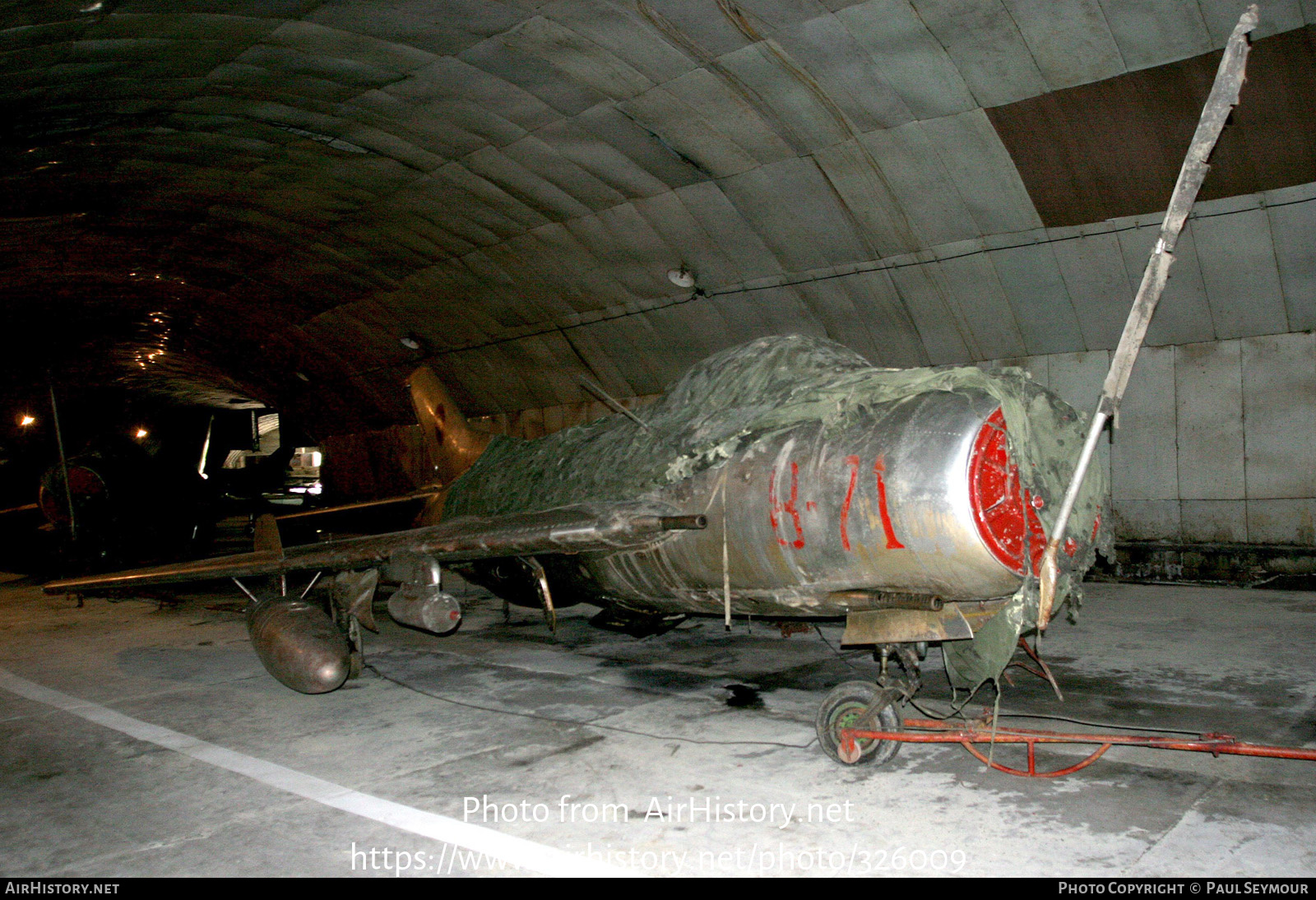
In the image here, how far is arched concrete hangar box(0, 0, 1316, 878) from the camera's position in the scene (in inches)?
190

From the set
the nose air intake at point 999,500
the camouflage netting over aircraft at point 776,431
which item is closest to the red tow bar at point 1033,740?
the camouflage netting over aircraft at point 776,431

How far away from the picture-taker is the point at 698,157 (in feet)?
41.4

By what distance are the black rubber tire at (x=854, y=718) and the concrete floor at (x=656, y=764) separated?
9 cm

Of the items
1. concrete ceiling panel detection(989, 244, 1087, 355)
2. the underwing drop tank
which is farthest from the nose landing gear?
concrete ceiling panel detection(989, 244, 1087, 355)

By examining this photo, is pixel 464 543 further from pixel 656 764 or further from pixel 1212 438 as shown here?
pixel 1212 438

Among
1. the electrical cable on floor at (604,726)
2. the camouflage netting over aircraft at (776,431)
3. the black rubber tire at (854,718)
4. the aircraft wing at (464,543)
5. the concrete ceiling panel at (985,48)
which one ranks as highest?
the concrete ceiling panel at (985,48)

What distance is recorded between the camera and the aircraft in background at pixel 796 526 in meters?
4.96

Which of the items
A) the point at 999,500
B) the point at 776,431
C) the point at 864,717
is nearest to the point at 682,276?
the point at 776,431

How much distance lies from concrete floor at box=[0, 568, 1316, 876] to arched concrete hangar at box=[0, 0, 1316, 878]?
1.6 inches

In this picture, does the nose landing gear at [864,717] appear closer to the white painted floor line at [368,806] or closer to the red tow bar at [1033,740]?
the red tow bar at [1033,740]

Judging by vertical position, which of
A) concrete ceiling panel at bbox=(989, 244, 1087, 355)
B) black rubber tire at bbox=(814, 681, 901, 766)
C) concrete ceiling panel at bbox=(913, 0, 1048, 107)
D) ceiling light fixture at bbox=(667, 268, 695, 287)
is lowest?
black rubber tire at bbox=(814, 681, 901, 766)

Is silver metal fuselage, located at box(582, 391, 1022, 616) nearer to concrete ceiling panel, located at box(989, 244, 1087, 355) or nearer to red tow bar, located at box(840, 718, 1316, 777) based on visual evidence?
red tow bar, located at box(840, 718, 1316, 777)

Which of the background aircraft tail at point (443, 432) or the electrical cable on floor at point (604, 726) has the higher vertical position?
the background aircraft tail at point (443, 432)
